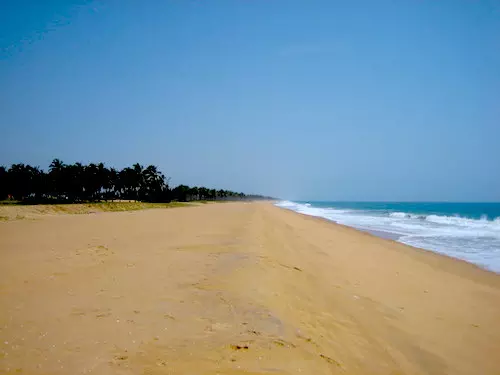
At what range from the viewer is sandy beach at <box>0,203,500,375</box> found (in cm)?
418

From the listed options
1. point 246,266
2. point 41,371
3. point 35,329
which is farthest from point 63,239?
point 41,371

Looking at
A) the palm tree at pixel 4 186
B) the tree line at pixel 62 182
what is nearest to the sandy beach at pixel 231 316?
the tree line at pixel 62 182

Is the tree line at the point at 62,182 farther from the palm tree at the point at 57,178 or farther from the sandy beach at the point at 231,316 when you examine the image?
the sandy beach at the point at 231,316

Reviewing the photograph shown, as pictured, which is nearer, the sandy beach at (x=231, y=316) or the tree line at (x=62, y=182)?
the sandy beach at (x=231, y=316)

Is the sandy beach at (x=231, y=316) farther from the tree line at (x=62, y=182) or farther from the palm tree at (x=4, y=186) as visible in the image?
the palm tree at (x=4, y=186)

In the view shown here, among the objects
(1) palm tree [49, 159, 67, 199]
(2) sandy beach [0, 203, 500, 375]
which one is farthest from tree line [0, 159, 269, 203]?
(2) sandy beach [0, 203, 500, 375]

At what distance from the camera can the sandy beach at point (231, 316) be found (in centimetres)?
418

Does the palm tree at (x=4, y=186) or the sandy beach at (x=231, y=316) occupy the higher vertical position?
the palm tree at (x=4, y=186)

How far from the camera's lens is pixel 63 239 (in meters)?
14.6

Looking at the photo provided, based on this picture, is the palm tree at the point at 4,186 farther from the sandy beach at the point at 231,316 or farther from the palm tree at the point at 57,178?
the sandy beach at the point at 231,316

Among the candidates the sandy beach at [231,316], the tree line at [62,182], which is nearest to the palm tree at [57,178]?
the tree line at [62,182]

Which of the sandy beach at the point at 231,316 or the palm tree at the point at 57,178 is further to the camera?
the palm tree at the point at 57,178

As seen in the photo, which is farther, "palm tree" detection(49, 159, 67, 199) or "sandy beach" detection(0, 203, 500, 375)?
"palm tree" detection(49, 159, 67, 199)

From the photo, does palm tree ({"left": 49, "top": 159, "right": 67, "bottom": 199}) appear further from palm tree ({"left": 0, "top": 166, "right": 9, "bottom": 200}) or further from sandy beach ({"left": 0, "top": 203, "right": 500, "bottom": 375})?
sandy beach ({"left": 0, "top": 203, "right": 500, "bottom": 375})
